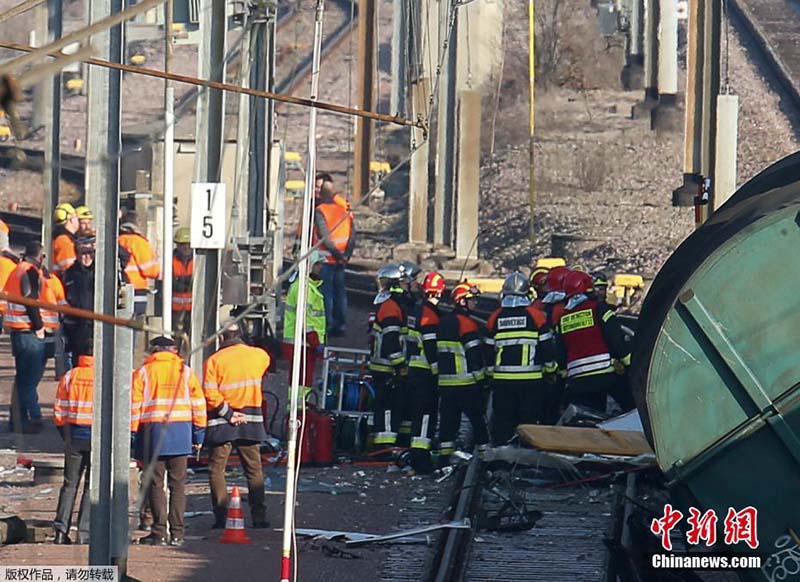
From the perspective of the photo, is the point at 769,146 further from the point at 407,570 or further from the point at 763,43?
the point at 407,570

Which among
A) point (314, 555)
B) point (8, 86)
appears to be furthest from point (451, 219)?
point (8, 86)

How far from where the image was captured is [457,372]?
1594 cm

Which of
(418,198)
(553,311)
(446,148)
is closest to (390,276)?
(553,311)

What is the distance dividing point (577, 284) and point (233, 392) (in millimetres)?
4414

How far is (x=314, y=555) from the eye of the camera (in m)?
12.6

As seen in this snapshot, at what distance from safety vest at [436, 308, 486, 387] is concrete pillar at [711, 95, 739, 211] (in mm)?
7668

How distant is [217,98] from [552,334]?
4523 millimetres

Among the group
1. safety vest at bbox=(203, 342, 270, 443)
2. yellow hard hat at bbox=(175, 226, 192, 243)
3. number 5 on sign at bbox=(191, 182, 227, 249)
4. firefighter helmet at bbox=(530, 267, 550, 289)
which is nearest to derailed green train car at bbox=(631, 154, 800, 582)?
Answer: safety vest at bbox=(203, 342, 270, 443)

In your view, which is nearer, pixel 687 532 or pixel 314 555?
pixel 687 532

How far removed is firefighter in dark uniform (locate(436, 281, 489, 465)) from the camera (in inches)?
626

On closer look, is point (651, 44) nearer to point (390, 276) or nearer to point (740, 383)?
point (390, 276)

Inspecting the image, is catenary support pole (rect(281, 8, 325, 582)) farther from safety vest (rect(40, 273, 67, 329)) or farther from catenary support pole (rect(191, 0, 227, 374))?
safety vest (rect(40, 273, 67, 329))

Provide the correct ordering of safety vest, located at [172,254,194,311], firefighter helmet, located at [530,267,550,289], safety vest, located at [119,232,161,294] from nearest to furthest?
safety vest, located at [119,232,161,294] < firefighter helmet, located at [530,267,550,289] < safety vest, located at [172,254,194,311]

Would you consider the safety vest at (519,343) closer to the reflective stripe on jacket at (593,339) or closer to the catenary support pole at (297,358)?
the reflective stripe on jacket at (593,339)
